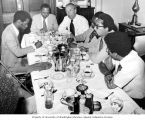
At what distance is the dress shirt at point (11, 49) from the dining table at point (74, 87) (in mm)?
355

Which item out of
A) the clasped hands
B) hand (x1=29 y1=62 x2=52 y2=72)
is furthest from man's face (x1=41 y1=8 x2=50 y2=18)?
the clasped hands

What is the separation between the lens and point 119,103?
1.61 meters

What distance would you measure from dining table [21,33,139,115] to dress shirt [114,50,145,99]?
0.14 meters

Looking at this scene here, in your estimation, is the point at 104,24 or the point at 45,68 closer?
the point at 45,68

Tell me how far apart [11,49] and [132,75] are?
1.68m

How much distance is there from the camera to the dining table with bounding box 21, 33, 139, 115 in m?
1.64

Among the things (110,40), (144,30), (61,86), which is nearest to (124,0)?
(144,30)

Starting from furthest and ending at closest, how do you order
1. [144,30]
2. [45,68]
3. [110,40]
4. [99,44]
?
[144,30] < [99,44] < [45,68] < [110,40]

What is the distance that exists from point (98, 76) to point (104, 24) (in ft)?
2.93

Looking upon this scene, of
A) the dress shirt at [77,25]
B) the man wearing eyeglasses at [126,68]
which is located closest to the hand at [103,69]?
the man wearing eyeglasses at [126,68]

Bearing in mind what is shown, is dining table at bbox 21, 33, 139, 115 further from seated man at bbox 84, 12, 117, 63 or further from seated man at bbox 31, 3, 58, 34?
seated man at bbox 31, 3, 58, 34

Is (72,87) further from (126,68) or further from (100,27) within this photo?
(100,27)

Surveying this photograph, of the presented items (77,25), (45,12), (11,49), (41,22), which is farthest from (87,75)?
(41,22)

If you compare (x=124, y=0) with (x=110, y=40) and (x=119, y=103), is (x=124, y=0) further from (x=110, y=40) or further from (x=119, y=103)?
(x=119, y=103)
